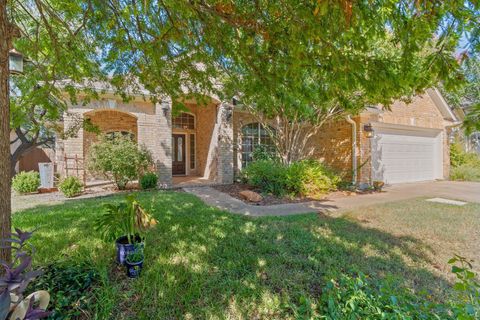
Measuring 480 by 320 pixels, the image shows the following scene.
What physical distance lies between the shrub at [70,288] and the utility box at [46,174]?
8.70 metres

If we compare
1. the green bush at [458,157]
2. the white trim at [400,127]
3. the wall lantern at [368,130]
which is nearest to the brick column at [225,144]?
the wall lantern at [368,130]

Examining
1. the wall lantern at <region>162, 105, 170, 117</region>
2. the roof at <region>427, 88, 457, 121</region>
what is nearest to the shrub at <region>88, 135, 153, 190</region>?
the wall lantern at <region>162, 105, 170, 117</region>

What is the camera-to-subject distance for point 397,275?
317 cm

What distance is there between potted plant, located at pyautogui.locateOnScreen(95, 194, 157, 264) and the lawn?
30 cm

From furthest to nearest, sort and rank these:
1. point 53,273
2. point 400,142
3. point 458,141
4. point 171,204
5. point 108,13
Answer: point 458,141 → point 400,142 → point 171,204 → point 108,13 → point 53,273

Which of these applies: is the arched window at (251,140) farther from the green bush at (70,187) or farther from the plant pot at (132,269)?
the plant pot at (132,269)

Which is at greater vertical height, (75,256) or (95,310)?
(75,256)

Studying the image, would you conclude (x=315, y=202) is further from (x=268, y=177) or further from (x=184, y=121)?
(x=184, y=121)

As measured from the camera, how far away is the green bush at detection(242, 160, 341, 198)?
8297 mm

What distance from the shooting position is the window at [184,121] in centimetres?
1291

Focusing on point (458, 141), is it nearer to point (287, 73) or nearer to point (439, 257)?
point (439, 257)

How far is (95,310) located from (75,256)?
1.07m

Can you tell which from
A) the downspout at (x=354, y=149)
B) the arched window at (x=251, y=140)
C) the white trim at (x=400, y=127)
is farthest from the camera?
the arched window at (x=251, y=140)

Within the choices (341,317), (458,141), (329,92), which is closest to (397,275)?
(341,317)
